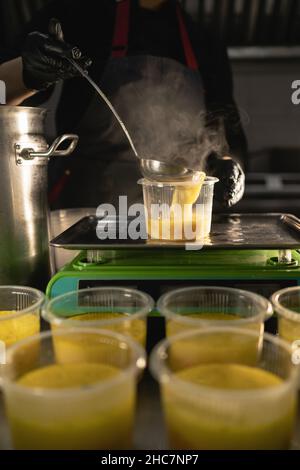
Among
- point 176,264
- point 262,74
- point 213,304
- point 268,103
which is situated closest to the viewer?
point 213,304

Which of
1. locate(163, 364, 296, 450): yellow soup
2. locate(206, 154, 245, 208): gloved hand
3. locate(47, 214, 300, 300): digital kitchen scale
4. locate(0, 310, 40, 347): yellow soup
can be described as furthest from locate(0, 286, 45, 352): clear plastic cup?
locate(206, 154, 245, 208): gloved hand

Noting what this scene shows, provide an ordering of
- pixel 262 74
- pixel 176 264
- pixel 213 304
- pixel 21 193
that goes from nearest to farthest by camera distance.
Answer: pixel 213 304, pixel 176 264, pixel 21 193, pixel 262 74

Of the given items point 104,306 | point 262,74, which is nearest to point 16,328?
point 104,306

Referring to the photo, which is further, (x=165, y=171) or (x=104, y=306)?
(x=165, y=171)

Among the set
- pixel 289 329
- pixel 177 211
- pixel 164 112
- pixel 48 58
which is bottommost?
pixel 289 329

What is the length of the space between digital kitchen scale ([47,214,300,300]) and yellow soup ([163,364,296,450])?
1.36 feet

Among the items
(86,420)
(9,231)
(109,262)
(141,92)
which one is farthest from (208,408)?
(141,92)

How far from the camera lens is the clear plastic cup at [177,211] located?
138cm

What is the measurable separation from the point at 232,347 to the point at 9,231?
29.1 inches

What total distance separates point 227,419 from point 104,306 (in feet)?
1.63

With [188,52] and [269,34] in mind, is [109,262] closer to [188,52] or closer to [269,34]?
[188,52]

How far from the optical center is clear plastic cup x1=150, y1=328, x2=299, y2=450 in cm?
64

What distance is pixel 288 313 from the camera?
0.92 metres

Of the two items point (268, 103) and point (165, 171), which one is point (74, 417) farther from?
point (268, 103)
